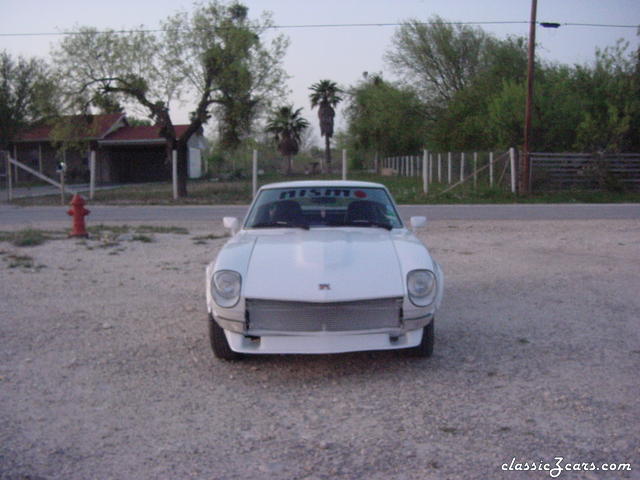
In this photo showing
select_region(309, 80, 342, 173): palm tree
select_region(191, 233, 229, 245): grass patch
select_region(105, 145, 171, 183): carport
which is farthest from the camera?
select_region(309, 80, 342, 173): palm tree

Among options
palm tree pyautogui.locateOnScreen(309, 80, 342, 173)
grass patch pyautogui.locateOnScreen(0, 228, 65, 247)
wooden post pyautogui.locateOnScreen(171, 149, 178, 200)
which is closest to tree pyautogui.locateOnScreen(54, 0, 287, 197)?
wooden post pyautogui.locateOnScreen(171, 149, 178, 200)

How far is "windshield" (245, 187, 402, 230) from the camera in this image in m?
6.42

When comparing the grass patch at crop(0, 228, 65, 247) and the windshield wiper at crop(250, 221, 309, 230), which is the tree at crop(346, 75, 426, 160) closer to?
the grass patch at crop(0, 228, 65, 247)

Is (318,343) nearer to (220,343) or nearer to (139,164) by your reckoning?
(220,343)

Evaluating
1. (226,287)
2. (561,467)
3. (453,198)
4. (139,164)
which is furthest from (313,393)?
(139,164)

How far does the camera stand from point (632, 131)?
29.2m

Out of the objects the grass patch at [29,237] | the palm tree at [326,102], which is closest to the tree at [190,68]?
the grass patch at [29,237]

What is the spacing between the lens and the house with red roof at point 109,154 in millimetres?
42750

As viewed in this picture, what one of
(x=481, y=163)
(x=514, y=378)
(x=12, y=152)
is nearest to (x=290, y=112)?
(x=12, y=152)

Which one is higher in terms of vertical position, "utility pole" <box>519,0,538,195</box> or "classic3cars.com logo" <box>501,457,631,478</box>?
"utility pole" <box>519,0,538,195</box>

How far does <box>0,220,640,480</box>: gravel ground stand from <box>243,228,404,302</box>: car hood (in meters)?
0.64

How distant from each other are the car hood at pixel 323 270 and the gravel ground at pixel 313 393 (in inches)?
25.2

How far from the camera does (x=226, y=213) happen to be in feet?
65.4

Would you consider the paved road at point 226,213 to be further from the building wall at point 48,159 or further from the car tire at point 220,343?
the building wall at point 48,159
